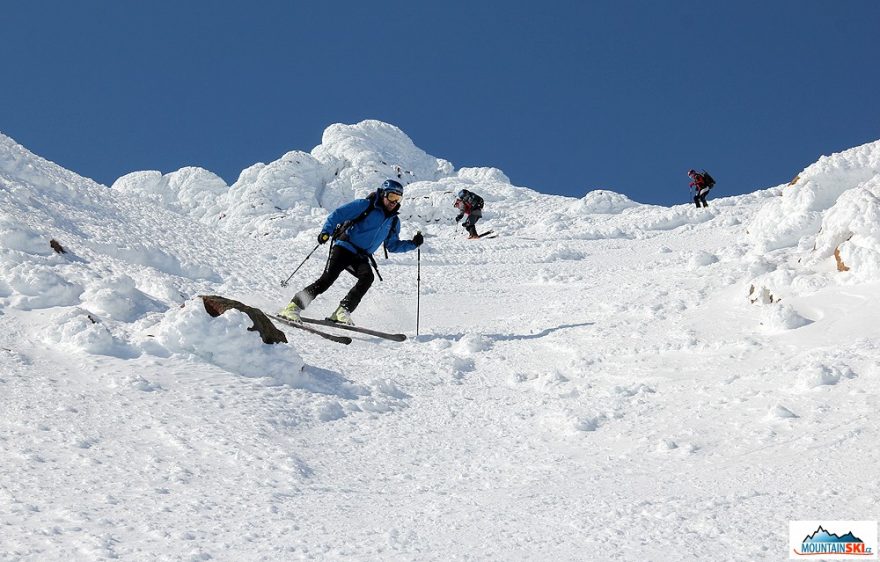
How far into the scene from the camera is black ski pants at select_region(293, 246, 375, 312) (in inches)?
345

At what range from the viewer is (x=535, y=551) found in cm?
319

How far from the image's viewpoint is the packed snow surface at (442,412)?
3.29 m

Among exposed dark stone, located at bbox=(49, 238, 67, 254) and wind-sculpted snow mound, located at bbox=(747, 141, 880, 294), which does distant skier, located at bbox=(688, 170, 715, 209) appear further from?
exposed dark stone, located at bbox=(49, 238, 67, 254)

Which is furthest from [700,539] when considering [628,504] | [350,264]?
[350,264]

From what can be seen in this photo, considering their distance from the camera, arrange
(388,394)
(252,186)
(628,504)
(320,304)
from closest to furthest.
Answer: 1. (628,504)
2. (388,394)
3. (320,304)
4. (252,186)

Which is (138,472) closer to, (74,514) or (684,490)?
(74,514)

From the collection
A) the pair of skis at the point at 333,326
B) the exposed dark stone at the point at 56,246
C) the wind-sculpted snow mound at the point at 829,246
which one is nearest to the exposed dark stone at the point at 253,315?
the pair of skis at the point at 333,326

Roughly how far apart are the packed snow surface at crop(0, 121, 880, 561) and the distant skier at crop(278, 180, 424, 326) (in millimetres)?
775

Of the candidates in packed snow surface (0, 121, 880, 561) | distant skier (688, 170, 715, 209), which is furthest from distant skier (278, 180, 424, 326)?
distant skier (688, 170, 715, 209)

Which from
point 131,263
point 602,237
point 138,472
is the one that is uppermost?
point 602,237

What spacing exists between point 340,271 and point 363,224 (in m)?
0.64

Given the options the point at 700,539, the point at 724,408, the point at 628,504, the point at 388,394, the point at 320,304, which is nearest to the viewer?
the point at 700,539

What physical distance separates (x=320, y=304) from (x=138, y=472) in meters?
6.36

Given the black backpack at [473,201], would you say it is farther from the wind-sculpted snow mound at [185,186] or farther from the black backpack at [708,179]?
the wind-sculpted snow mound at [185,186]
